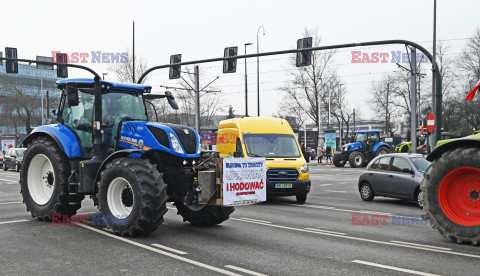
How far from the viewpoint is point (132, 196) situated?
327 inches

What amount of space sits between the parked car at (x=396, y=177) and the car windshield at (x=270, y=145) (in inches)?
94.6

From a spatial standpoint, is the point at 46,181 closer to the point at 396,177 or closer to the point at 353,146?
the point at 396,177

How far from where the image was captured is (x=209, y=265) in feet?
21.4

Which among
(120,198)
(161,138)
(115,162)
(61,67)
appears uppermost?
(61,67)

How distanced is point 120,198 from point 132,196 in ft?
1.24

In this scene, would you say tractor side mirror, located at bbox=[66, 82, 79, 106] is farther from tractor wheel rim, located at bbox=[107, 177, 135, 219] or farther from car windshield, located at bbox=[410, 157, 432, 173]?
car windshield, located at bbox=[410, 157, 432, 173]

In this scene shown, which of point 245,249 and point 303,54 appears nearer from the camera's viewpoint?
point 245,249

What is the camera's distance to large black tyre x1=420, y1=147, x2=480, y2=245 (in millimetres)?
7820

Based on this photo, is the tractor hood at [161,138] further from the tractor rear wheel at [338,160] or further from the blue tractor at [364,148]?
Result: the tractor rear wheel at [338,160]

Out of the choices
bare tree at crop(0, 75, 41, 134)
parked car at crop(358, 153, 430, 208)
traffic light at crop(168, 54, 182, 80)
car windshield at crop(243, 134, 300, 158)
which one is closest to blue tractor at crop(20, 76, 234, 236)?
car windshield at crop(243, 134, 300, 158)

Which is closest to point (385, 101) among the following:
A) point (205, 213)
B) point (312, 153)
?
point (312, 153)

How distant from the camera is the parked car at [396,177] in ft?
46.1

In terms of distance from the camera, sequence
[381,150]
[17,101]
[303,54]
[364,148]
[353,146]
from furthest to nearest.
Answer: [17,101] → [353,146] → [381,150] → [364,148] → [303,54]

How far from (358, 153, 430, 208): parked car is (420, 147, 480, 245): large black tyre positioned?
5.56m
